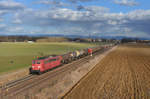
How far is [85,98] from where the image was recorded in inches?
674

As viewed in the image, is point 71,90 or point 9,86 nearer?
point 71,90

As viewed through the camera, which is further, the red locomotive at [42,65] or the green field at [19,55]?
the green field at [19,55]

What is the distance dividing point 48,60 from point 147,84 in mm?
16665

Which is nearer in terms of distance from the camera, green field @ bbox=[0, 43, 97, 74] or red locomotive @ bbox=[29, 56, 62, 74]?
red locomotive @ bbox=[29, 56, 62, 74]

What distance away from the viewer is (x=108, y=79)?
25.5m

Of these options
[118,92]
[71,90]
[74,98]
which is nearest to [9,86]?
[71,90]

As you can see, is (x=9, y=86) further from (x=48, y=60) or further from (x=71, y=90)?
(x=48, y=60)

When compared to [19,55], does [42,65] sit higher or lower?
higher

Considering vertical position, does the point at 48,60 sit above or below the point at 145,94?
above

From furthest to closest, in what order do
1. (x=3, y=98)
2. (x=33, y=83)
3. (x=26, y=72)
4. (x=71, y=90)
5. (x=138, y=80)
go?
(x=26, y=72) < (x=138, y=80) < (x=33, y=83) < (x=71, y=90) < (x=3, y=98)

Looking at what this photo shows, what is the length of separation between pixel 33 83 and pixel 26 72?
7.02 meters

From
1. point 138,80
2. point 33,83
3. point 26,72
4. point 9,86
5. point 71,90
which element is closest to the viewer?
point 71,90

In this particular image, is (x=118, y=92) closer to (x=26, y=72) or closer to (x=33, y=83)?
(x=33, y=83)

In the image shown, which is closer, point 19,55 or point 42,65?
point 42,65
